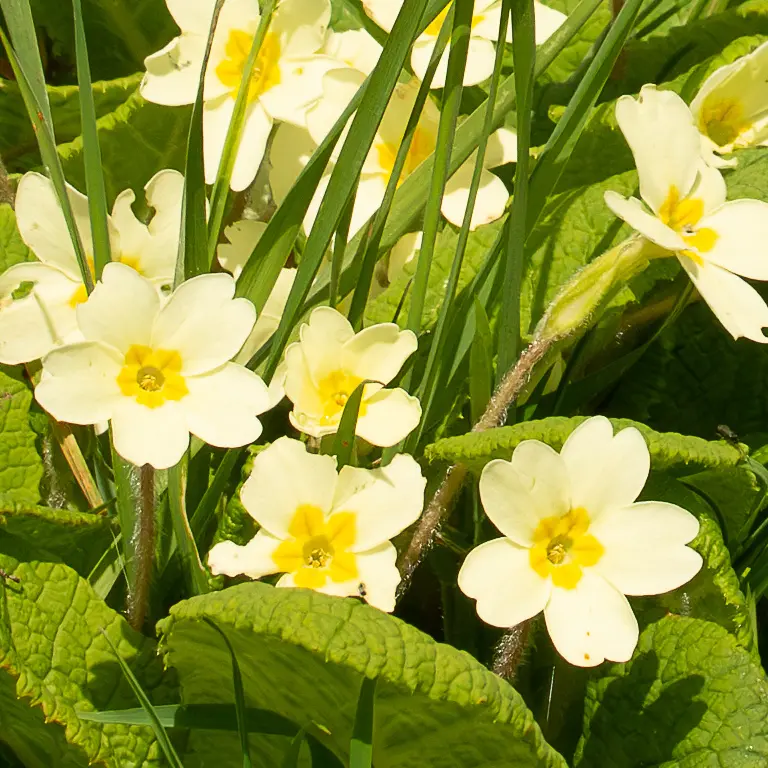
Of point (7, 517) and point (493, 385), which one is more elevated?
point (493, 385)

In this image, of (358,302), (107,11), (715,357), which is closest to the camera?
(358,302)

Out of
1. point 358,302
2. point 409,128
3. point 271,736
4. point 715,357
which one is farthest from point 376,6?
point 271,736

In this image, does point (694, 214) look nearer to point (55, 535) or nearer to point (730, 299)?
point (730, 299)

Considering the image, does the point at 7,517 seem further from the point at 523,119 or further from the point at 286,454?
the point at 523,119

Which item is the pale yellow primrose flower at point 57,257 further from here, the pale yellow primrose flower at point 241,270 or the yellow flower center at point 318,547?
the yellow flower center at point 318,547

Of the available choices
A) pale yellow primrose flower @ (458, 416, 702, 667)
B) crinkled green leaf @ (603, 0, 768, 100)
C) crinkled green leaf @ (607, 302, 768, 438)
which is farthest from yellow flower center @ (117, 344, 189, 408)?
crinkled green leaf @ (603, 0, 768, 100)

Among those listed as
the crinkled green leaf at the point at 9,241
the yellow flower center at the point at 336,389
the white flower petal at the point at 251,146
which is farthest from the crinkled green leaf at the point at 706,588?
the crinkled green leaf at the point at 9,241

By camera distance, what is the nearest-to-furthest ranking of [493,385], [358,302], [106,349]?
[106,349] → [358,302] → [493,385]
